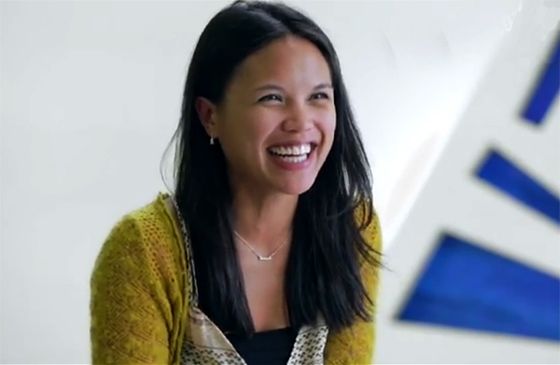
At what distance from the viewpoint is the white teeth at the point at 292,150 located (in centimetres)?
103

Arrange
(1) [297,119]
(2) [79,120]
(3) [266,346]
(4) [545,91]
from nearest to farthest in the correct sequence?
(1) [297,119], (3) [266,346], (2) [79,120], (4) [545,91]

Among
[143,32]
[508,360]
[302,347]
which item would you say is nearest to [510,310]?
[508,360]

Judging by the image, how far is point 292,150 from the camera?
103 centimetres

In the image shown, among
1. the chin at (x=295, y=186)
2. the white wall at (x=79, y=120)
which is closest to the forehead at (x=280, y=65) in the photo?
the chin at (x=295, y=186)

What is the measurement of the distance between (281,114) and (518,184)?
99 cm

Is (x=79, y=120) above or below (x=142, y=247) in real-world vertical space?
above

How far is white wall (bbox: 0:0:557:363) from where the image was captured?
5.41 ft

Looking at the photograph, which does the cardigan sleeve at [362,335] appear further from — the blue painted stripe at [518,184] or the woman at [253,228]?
the blue painted stripe at [518,184]

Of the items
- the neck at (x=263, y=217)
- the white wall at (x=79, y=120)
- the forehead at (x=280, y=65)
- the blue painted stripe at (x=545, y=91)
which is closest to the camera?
the forehead at (x=280, y=65)

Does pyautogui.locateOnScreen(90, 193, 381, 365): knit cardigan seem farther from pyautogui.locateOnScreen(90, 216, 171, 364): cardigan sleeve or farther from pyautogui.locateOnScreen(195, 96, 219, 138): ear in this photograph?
pyautogui.locateOnScreen(195, 96, 219, 138): ear

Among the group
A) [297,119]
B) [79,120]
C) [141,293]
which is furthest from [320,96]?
[79,120]

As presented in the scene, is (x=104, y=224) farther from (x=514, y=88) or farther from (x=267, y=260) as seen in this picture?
(x=514, y=88)

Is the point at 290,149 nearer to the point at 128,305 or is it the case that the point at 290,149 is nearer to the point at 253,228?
the point at 253,228

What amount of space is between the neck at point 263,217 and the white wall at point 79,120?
59cm
